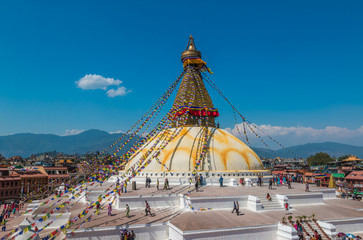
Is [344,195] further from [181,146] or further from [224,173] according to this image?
[181,146]

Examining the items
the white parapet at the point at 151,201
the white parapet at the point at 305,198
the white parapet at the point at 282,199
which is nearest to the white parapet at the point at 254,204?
the white parapet at the point at 282,199

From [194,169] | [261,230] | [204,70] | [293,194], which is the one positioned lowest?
[261,230]

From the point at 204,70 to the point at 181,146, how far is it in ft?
25.3

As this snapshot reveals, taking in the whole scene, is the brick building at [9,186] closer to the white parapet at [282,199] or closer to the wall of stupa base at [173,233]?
the wall of stupa base at [173,233]

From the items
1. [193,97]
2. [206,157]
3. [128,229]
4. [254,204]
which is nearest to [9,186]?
[193,97]

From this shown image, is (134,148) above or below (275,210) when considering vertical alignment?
above

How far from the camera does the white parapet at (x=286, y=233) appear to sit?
31.0 ft

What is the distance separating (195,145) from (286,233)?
862 centimetres

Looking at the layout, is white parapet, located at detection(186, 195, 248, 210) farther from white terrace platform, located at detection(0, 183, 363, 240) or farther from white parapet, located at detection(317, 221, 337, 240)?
white parapet, located at detection(317, 221, 337, 240)

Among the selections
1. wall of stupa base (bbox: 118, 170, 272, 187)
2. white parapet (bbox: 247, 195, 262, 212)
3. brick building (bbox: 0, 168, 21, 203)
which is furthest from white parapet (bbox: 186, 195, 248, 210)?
brick building (bbox: 0, 168, 21, 203)

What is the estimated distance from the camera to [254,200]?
40.1ft

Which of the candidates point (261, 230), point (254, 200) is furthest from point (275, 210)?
point (261, 230)

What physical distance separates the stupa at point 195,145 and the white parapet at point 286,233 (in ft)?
20.9

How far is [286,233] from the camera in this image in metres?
9.59
